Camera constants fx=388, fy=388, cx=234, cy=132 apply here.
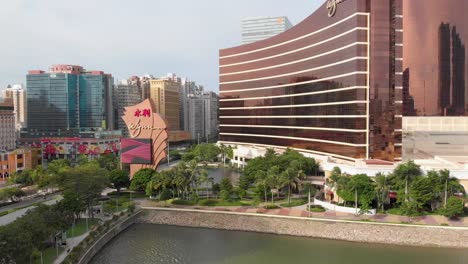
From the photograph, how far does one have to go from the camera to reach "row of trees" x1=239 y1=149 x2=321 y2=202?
57.0 metres

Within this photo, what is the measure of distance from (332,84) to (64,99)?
351 ft

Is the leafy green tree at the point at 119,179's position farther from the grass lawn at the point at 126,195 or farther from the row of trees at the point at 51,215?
the grass lawn at the point at 126,195

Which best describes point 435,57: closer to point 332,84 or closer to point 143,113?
point 332,84

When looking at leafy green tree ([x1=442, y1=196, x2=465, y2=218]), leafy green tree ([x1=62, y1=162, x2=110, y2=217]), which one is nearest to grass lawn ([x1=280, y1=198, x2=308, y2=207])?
leafy green tree ([x1=442, y1=196, x2=465, y2=218])

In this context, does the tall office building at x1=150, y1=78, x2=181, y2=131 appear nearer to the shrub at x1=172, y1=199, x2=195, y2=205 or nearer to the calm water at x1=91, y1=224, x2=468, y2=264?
the shrub at x1=172, y1=199, x2=195, y2=205

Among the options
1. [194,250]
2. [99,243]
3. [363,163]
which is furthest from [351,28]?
[99,243]

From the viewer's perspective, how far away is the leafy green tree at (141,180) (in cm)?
6431

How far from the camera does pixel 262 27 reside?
19225 cm

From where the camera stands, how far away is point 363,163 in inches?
2325

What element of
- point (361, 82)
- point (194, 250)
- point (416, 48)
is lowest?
point (194, 250)

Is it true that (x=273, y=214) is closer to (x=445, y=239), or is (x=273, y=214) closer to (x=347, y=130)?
(x=445, y=239)

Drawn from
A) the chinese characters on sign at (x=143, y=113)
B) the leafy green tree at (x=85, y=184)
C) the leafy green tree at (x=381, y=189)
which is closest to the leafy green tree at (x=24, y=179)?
the chinese characters on sign at (x=143, y=113)

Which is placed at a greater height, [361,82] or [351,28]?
[351,28]

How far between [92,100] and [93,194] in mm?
104676
